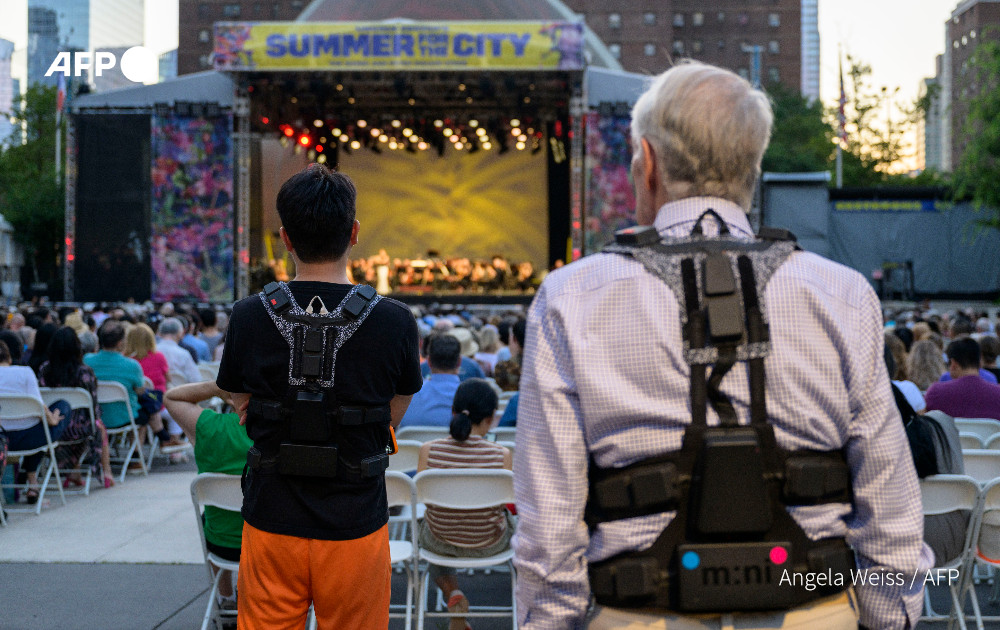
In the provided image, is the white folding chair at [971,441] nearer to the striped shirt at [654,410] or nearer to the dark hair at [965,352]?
the dark hair at [965,352]

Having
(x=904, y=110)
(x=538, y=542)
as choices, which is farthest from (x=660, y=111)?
(x=904, y=110)

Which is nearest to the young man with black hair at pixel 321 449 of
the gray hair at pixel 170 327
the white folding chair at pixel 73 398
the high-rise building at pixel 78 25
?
the white folding chair at pixel 73 398

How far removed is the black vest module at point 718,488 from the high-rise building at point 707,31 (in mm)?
61312

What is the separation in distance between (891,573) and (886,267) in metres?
24.1

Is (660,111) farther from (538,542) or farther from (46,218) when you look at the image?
(46,218)

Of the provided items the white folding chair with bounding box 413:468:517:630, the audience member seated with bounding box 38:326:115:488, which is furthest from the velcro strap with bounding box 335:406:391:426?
the audience member seated with bounding box 38:326:115:488

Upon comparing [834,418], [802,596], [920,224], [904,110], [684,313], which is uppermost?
[904,110]

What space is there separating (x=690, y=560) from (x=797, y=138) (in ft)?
173

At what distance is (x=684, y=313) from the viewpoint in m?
1.36

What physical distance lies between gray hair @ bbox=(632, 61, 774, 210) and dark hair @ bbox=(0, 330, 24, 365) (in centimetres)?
579

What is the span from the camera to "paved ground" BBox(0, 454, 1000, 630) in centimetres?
402

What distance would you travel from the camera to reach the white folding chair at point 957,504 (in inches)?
128

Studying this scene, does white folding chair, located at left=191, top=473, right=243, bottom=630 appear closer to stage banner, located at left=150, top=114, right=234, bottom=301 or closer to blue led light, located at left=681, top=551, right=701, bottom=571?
blue led light, located at left=681, top=551, right=701, bottom=571

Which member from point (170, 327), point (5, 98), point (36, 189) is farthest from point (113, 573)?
point (5, 98)
